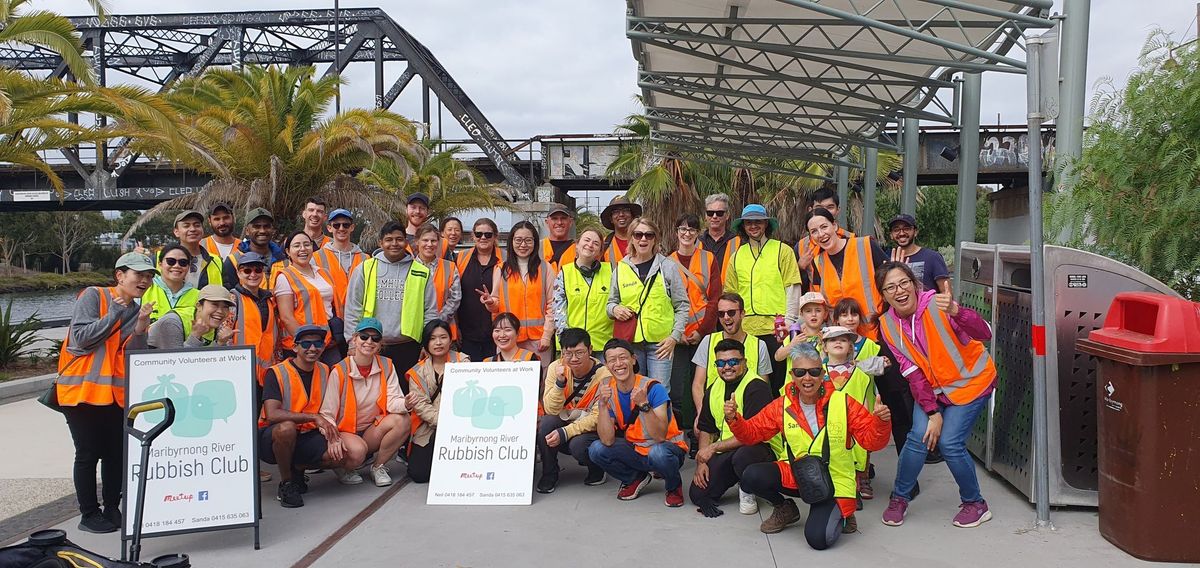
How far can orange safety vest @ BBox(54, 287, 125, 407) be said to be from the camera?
5.00m

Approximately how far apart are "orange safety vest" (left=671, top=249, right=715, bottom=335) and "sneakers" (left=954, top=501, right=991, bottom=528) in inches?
87.1

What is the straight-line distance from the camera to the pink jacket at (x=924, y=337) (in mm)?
5070

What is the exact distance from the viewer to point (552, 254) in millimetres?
7320

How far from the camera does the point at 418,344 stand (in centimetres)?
687

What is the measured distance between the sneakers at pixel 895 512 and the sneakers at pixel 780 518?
1.82 feet

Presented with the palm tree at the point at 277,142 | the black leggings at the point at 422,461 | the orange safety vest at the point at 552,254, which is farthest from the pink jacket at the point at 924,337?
the palm tree at the point at 277,142

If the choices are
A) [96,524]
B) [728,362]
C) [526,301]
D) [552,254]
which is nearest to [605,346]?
[728,362]

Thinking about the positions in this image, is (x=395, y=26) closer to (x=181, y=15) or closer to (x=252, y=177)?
(x=181, y=15)

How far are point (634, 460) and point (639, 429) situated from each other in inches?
7.8

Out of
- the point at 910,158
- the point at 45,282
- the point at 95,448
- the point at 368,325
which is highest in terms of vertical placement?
the point at 910,158

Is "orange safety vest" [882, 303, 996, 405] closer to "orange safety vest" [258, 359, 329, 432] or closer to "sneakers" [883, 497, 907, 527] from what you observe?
"sneakers" [883, 497, 907, 527]

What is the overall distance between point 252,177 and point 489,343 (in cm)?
1124

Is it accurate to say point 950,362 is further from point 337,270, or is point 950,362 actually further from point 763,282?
point 337,270

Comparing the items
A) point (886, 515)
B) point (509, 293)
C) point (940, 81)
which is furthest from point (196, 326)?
point (940, 81)
